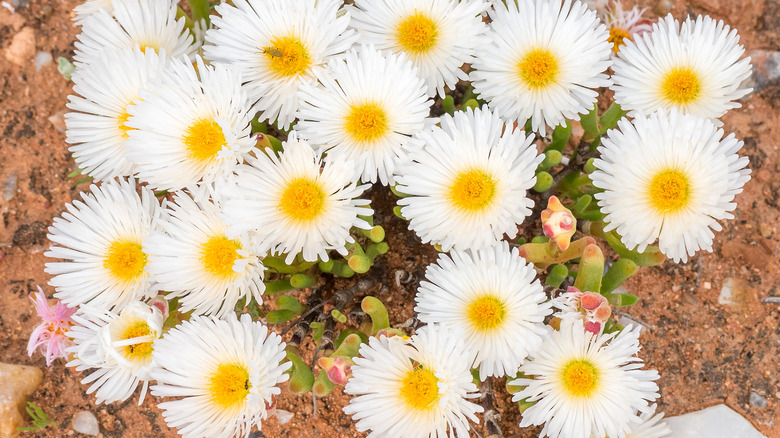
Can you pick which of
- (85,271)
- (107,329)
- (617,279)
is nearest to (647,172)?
(617,279)

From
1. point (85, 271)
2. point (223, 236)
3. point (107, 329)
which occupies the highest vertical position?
point (223, 236)

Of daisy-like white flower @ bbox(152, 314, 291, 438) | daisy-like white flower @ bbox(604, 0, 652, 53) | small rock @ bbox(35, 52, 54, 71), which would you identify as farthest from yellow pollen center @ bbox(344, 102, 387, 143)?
small rock @ bbox(35, 52, 54, 71)

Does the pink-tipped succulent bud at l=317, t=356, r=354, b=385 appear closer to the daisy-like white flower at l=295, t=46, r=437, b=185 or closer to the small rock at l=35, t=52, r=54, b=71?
the daisy-like white flower at l=295, t=46, r=437, b=185

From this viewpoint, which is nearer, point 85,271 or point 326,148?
point 326,148

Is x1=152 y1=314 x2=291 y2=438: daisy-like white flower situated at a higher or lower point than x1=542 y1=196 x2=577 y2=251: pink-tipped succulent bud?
lower

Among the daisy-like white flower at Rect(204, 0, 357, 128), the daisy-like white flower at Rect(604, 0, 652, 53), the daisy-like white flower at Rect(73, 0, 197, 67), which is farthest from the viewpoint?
the daisy-like white flower at Rect(604, 0, 652, 53)

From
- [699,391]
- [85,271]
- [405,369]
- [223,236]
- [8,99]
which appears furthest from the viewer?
[8,99]

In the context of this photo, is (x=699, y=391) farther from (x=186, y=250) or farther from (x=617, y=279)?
(x=186, y=250)
